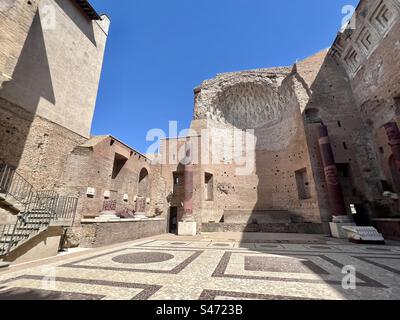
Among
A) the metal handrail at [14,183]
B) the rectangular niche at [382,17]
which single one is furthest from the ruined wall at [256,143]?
the metal handrail at [14,183]

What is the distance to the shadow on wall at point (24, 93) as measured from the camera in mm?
7434

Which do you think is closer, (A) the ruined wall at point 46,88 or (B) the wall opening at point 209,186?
(A) the ruined wall at point 46,88

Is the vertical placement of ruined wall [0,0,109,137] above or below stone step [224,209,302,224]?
above

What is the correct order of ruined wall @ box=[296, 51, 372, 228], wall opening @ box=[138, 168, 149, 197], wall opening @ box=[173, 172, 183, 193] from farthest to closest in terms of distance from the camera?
wall opening @ box=[138, 168, 149, 197] < wall opening @ box=[173, 172, 183, 193] < ruined wall @ box=[296, 51, 372, 228]

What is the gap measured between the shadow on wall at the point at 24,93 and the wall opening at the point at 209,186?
41.4 ft

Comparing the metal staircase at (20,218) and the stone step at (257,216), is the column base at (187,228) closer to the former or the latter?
the stone step at (257,216)

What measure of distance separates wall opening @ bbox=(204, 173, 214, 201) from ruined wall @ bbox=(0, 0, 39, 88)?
13836 mm

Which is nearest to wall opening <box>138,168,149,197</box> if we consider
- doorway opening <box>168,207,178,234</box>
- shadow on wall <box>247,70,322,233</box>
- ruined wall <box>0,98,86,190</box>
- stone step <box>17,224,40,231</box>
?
doorway opening <box>168,207,178,234</box>

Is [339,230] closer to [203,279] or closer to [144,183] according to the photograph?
[203,279]

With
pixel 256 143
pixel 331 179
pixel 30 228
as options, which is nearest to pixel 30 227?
pixel 30 228

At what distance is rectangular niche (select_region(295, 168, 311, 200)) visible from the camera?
47.9 feet

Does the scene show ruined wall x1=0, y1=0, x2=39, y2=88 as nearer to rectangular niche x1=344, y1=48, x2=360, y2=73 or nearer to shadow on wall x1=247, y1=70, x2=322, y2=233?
shadow on wall x1=247, y1=70, x2=322, y2=233

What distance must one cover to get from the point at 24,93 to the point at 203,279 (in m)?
11.1

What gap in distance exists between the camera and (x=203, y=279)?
11.2ft
